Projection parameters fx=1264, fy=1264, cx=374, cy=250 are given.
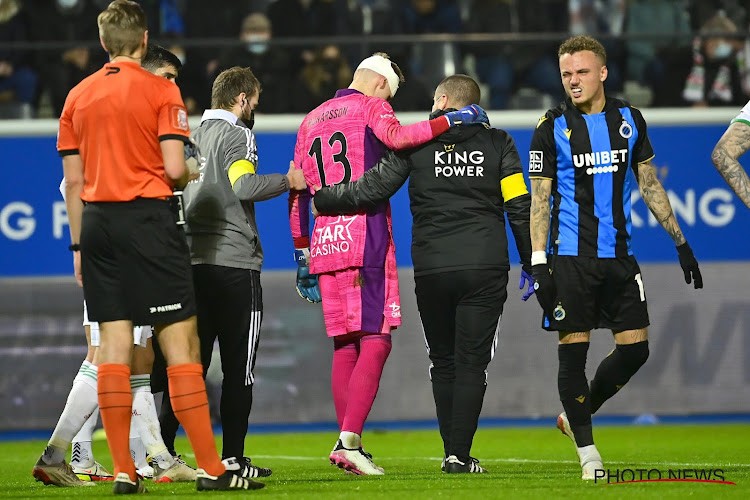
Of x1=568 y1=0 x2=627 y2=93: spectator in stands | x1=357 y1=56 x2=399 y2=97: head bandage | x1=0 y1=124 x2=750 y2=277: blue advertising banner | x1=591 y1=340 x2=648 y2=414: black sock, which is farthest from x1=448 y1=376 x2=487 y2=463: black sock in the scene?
x1=568 y1=0 x2=627 y2=93: spectator in stands

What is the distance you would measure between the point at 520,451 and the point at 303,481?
298cm

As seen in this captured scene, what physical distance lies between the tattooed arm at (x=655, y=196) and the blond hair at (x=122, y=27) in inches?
99.3

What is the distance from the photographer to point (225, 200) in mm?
6266

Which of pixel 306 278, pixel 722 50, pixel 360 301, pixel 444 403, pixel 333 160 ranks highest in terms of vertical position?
pixel 722 50

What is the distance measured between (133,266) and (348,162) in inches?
69.5

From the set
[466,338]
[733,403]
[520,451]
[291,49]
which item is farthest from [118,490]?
[291,49]

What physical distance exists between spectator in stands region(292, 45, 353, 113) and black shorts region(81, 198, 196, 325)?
7.16 metres

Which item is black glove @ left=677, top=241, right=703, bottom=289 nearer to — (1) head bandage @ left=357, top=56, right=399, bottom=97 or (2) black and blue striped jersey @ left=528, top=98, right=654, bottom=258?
(2) black and blue striped jersey @ left=528, top=98, right=654, bottom=258

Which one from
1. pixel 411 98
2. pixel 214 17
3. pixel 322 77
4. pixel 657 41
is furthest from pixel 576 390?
pixel 214 17

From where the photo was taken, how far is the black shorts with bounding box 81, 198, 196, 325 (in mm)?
5148

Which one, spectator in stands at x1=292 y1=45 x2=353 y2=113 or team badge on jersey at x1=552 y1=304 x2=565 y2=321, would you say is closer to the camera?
team badge on jersey at x1=552 y1=304 x2=565 y2=321

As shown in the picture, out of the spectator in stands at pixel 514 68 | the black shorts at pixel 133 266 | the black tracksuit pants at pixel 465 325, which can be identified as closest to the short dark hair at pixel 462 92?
the black tracksuit pants at pixel 465 325

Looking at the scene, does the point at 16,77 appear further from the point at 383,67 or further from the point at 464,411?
the point at 464,411

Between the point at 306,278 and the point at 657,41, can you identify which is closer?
the point at 306,278
